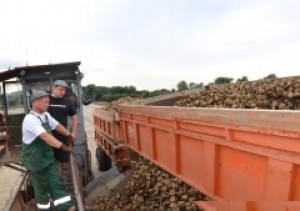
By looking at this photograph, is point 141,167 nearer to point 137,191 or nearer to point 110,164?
point 137,191

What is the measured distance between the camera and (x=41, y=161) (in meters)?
3.94

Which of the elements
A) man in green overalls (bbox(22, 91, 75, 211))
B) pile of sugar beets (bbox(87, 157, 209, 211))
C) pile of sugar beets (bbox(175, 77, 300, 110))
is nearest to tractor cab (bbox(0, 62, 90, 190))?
pile of sugar beets (bbox(87, 157, 209, 211))

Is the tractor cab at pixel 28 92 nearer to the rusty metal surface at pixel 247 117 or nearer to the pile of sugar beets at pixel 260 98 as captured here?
the pile of sugar beets at pixel 260 98

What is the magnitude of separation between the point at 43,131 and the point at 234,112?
2.30m

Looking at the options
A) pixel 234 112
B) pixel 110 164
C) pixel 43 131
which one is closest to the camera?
pixel 234 112

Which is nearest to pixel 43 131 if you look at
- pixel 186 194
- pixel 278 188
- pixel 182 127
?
pixel 182 127

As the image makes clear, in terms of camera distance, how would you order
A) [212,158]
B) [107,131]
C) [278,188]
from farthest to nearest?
[107,131], [212,158], [278,188]

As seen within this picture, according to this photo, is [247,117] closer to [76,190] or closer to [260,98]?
[260,98]

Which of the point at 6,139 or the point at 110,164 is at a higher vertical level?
the point at 6,139

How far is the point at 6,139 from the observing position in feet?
23.0

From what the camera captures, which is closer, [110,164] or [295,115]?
[295,115]

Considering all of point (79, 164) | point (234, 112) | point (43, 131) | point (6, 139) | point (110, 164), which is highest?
point (234, 112)

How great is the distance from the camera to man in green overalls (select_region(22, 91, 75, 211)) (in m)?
3.88

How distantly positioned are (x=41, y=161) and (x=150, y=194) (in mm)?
1535
